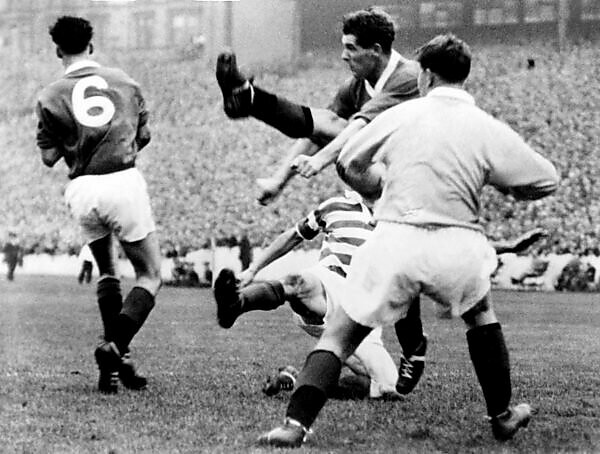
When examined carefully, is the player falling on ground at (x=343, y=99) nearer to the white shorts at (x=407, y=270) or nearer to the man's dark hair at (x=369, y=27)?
the man's dark hair at (x=369, y=27)

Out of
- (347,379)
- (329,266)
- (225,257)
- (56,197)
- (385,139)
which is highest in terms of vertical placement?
(385,139)

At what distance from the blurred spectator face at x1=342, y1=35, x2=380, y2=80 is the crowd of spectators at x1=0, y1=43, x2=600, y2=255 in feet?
9.84

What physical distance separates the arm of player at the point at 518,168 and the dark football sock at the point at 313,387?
0.63 meters

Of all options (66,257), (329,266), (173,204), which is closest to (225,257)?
(173,204)

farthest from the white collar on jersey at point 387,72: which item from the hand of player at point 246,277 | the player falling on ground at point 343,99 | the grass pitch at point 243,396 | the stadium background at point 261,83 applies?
the stadium background at point 261,83

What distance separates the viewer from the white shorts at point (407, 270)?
103 inches

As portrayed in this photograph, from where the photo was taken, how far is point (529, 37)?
20.4ft

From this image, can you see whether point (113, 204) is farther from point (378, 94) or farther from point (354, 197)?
point (378, 94)

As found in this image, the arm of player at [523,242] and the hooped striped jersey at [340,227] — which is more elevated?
the arm of player at [523,242]

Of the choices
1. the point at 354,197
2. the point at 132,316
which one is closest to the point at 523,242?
the point at 354,197

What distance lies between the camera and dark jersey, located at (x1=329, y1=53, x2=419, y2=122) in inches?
131

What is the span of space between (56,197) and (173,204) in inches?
60.2

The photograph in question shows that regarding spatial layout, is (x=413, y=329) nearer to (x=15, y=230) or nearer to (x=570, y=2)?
(x=570, y=2)

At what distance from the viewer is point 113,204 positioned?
3947mm
